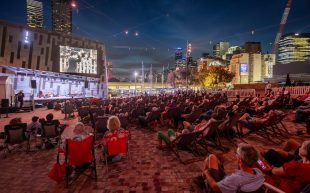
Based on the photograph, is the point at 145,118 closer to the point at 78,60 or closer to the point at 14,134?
the point at 14,134

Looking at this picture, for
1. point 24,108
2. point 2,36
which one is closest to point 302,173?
point 24,108

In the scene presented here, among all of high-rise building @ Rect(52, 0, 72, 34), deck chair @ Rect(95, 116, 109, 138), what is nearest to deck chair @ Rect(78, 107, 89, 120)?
deck chair @ Rect(95, 116, 109, 138)

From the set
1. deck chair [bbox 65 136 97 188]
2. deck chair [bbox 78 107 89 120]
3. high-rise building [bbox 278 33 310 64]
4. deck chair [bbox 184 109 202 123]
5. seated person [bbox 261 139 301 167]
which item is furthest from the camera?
high-rise building [bbox 278 33 310 64]

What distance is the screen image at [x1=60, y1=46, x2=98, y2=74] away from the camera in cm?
3056

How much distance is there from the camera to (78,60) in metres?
32.4

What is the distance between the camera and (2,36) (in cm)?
2434

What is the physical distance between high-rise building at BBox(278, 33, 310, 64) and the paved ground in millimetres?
164119

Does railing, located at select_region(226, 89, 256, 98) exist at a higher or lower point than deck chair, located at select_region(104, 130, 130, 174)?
higher

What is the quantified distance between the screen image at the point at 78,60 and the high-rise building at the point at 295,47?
14609 centimetres

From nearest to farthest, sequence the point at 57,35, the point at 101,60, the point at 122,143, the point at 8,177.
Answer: the point at 8,177 < the point at 122,143 < the point at 57,35 < the point at 101,60

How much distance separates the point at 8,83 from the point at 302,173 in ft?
77.9

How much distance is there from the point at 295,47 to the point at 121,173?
553ft

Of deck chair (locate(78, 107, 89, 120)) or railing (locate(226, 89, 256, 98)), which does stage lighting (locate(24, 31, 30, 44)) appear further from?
railing (locate(226, 89, 256, 98))

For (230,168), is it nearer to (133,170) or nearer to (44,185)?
(133,170)
